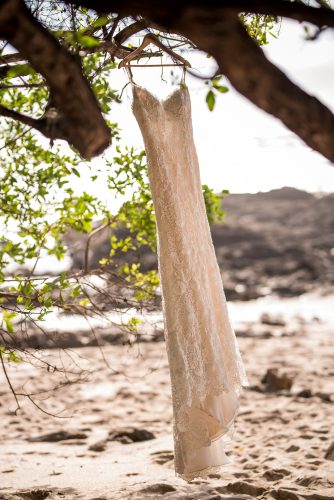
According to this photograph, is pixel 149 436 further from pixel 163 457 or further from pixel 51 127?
pixel 51 127

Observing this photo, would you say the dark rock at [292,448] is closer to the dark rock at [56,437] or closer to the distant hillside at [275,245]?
the dark rock at [56,437]

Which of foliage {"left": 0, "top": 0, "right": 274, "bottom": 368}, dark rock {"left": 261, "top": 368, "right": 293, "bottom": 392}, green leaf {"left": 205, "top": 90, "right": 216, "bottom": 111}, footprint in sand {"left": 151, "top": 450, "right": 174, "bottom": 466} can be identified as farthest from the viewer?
dark rock {"left": 261, "top": 368, "right": 293, "bottom": 392}

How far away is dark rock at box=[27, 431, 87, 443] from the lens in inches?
220

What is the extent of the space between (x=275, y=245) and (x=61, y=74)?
33.8 m

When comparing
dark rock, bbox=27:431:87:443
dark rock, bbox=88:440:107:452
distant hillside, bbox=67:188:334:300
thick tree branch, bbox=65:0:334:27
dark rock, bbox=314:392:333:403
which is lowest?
dark rock, bbox=88:440:107:452

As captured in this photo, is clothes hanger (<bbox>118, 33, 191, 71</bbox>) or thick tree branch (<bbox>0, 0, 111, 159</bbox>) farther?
clothes hanger (<bbox>118, 33, 191, 71</bbox>)

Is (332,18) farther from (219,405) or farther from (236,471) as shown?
(236,471)

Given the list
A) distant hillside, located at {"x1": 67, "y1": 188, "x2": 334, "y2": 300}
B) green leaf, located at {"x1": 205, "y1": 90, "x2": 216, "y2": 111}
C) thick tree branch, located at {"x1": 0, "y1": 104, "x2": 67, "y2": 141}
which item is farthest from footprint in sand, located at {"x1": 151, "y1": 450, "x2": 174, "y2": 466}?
distant hillside, located at {"x1": 67, "y1": 188, "x2": 334, "y2": 300}

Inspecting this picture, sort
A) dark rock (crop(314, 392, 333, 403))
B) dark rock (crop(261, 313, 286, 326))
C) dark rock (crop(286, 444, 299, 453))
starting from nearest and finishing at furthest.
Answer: dark rock (crop(286, 444, 299, 453)) < dark rock (crop(314, 392, 333, 403)) < dark rock (crop(261, 313, 286, 326))

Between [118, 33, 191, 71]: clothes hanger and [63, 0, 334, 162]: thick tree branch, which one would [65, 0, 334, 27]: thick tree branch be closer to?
[63, 0, 334, 162]: thick tree branch

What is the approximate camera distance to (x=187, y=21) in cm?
186

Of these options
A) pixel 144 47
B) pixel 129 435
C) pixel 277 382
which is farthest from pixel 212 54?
pixel 277 382

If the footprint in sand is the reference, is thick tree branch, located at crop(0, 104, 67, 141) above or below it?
above

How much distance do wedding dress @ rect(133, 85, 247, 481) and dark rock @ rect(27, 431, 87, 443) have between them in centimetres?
280
